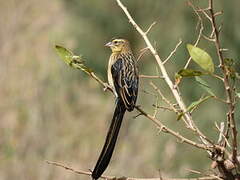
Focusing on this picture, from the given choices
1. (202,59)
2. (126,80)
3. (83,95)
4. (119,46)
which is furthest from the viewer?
(83,95)

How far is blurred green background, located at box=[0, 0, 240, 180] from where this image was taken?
26.4 feet

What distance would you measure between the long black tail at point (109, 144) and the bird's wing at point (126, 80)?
14 cm

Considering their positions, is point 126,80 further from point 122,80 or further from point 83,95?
point 83,95

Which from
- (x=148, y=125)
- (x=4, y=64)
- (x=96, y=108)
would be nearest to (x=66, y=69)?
(x=96, y=108)

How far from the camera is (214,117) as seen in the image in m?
11.0

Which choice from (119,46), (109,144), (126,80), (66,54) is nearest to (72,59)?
(66,54)

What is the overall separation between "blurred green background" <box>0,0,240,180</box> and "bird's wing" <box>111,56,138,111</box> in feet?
8.81

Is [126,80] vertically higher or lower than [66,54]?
lower

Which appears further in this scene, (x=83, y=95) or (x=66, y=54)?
(x=83, y=95)

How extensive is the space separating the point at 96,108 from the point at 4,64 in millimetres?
6038

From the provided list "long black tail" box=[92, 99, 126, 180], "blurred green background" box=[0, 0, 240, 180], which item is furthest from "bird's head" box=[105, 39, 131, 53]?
"blurred green background" box=[0, 0, 240, 180]

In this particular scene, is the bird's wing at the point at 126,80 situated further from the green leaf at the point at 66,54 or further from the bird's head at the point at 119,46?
the green leaf at the point at 66,54

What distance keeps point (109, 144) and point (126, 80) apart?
5.07 feet

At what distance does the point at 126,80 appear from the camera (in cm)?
420
